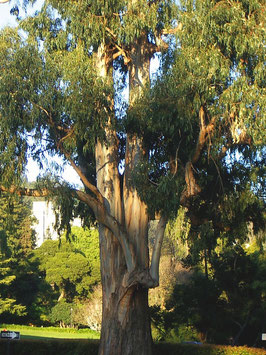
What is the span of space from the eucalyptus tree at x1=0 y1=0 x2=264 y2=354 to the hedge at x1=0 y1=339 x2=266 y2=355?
1.77m

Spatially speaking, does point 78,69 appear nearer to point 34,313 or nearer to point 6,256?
point 6,256

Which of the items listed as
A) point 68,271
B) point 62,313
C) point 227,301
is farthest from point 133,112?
point 62,313

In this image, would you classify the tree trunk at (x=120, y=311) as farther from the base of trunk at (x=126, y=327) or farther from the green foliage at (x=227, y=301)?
the green foliage at (x=227, y=301)

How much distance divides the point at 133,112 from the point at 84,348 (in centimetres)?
759

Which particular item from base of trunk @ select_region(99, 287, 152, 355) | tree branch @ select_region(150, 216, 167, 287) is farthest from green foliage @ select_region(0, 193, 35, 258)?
tree branch @ select_region(150, 216, 167, 287)

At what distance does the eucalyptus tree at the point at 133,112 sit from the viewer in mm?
14117

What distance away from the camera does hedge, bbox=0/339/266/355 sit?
653 inches

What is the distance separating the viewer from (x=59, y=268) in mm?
47156

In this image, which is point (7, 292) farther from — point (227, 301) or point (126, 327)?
point (126, 327)

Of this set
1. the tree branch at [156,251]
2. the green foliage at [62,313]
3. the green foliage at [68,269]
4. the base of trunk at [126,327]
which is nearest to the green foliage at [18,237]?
the green foliage at [68,269]

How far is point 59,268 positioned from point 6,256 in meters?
4.23

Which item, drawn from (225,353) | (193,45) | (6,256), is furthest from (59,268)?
(193,45)

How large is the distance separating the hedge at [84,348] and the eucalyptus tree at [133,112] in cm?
177

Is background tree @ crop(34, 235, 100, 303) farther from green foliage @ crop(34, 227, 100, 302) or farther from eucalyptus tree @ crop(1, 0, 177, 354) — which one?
eucalyptus tree @ crop(1, 0, 177, 354)
